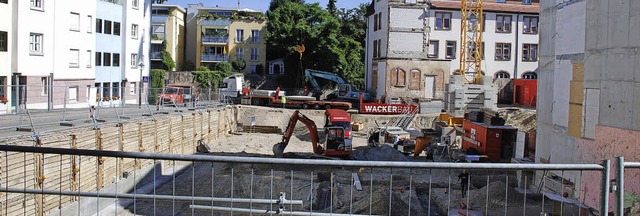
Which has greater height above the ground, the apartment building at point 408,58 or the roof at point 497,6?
the roof at point 497,6

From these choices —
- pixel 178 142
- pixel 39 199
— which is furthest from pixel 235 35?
pixel 39 199

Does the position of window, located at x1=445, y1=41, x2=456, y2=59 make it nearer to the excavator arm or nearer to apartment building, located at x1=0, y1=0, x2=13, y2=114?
the excavator arm

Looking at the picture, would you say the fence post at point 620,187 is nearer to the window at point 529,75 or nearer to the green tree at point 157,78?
the green tree at point 157,78

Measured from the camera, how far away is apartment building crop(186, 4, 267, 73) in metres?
55.7

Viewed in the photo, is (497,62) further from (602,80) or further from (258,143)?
(602,80)

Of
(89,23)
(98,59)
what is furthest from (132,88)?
(89,23)

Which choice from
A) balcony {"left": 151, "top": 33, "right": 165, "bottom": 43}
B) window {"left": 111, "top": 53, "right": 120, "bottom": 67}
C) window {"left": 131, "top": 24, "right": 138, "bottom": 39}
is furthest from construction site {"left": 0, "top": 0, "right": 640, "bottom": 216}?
window {"left": 131, "top": 24, "right": 138, "bottom": 39}

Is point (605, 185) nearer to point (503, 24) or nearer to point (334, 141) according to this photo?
point (334, 141)

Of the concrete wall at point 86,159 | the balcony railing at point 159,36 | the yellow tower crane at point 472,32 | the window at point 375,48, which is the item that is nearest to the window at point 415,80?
the yellow tower crane at point 472,32

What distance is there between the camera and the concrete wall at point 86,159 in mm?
12945

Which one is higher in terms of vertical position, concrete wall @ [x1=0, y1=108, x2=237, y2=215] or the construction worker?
the construction worker

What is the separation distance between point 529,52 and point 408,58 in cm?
1102

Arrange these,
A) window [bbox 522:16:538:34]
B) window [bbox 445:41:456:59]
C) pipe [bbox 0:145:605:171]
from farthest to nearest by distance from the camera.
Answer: window [bbox 522:16:538:34]
window [bbox 445:41:456:59]
pipe [bbox 0:145:605:171]

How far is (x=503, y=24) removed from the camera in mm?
47188
